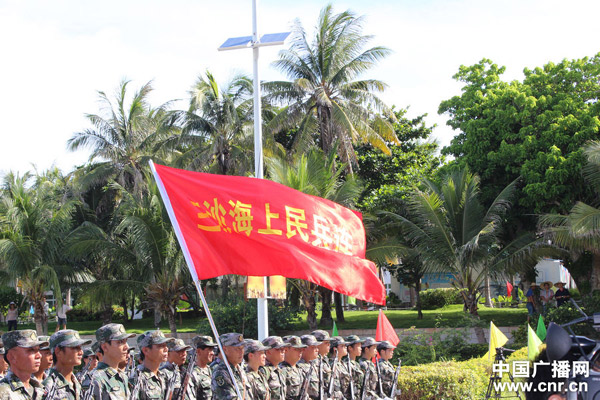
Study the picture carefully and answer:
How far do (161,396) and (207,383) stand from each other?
0.71m

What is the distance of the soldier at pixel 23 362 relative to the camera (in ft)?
15.4

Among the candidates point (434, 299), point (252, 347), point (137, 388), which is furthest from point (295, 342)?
point (434, 299)

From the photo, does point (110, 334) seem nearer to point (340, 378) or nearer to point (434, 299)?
point (340, 378)

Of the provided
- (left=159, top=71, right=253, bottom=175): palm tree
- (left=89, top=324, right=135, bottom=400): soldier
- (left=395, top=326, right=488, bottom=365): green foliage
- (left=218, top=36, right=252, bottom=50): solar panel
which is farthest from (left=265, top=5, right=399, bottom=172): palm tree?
(left=89, top=324, right=135, bottom=400): soldier

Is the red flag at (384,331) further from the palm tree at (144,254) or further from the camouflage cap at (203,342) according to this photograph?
the palm tree at (144,254)

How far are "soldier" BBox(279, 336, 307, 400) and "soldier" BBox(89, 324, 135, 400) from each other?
236 cm

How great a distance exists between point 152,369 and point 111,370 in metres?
0.54

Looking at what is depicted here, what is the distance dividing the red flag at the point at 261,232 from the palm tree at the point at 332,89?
1312 centimetres

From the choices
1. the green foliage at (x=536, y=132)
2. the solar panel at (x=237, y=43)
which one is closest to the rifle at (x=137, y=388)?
the solar panel at (x=237, y=43)

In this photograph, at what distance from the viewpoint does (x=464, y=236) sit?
17844 mm

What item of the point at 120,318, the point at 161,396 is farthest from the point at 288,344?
the point at 120,318

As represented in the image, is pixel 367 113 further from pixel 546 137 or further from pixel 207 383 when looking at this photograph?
pixel 207 383

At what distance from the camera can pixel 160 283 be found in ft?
59.6

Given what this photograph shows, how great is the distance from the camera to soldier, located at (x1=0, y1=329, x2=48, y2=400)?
4684 millimetres
